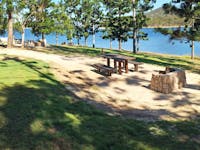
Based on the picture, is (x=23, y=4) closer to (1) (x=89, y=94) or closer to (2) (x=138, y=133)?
(1) (x=89, y=94)

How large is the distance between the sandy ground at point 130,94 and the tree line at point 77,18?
14.4 meters

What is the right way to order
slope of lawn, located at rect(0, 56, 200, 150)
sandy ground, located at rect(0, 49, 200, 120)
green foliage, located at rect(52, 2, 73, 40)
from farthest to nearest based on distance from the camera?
green foliage, located at rect(52, 2, 73, 40)
sandy ground, located at rect(0, 49, 200, 120)
slope of lawn, located at rect(0, 56, 200, 150)

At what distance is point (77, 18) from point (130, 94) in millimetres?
43648

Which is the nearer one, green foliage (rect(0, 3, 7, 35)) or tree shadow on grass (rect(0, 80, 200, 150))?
tree shadow on grass (rect(0, 80, 200, 150))

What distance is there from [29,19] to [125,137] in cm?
2748

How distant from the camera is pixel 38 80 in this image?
1405 cm

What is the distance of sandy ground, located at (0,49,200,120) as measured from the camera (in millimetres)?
11680

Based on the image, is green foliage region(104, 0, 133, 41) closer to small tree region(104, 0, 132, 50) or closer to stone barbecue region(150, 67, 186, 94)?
small tree region(104, 0, 132, 50)

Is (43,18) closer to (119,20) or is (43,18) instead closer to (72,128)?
(119,20)

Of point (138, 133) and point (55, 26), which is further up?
point (55, 26)

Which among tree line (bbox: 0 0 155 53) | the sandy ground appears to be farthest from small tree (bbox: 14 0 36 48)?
the sandy ground

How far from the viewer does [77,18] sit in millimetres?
56375

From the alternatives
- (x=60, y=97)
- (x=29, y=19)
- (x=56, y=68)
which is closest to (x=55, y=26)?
(x=29, y=19)

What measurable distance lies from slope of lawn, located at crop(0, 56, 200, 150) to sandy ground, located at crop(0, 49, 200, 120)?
118cm
